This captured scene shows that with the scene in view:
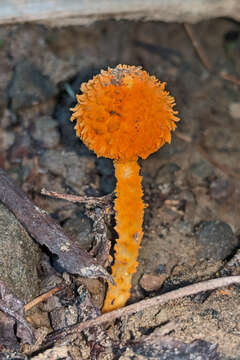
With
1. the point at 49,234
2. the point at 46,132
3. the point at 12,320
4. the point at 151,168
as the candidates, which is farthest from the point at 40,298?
the point at 46,132

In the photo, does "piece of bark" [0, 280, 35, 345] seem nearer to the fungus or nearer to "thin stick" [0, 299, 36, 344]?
"thin stick" [0, 299, 36, 344]

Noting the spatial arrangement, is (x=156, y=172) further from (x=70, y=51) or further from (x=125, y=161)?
(x=70, y=51)

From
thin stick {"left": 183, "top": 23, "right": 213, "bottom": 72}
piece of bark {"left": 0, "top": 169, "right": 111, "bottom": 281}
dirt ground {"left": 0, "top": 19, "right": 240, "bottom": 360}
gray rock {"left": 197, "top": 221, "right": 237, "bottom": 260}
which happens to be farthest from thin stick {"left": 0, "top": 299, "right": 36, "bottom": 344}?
thin stick {"left": 183, "top": 23, "right": 213, "bottom": 72}

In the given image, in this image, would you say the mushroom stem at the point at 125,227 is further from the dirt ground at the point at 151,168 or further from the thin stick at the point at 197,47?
the thin stick at the point at 197,47

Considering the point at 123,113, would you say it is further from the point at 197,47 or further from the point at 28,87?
the point at 197,47

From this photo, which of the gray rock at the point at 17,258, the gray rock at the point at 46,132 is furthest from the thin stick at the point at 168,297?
the gray rock at the point at 46,132

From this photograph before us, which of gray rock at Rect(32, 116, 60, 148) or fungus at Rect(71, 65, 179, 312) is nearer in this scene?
fungus at Rect(71, 65, 179, 312)
